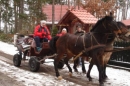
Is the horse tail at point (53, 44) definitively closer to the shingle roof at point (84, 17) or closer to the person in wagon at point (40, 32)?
the person in wagon at point (40, 32)

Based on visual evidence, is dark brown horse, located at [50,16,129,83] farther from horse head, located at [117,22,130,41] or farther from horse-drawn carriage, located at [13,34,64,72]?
horse-drawn carriage, located at [13,34,64,72]

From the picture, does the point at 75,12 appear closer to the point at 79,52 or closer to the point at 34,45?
the point at 34,45

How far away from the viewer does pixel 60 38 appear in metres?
8.95

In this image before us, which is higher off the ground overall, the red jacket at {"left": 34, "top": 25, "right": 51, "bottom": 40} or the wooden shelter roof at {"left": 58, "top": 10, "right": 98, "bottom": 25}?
the wooden shelter roof at {"left": 58, "top": 10, "right": 98, "bottom": 25}

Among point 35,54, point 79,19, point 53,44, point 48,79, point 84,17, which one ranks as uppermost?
point 84,17

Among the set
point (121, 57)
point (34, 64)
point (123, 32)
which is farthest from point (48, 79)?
point (121, 57)

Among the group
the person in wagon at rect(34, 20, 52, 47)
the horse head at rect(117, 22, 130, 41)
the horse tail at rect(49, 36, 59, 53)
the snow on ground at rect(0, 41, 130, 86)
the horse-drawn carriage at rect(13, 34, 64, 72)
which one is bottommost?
the snow on ground at rect(0, 41, 130, 86)

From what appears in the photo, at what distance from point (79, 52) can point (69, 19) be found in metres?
6.93

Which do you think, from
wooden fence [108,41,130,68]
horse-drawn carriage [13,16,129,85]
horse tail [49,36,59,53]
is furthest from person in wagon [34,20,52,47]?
wooden fence [108,41,130,68]

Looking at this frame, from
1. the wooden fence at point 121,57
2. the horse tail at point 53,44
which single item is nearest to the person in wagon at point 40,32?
the horse tail at point 53,44

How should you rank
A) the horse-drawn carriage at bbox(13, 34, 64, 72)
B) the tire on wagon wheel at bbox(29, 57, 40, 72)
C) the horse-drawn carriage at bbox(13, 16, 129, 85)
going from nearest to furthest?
1. the horse-drawn carriage at bbox(13, 16, 129, 85)
2. the tire on wagon wheel at bbox(29, 57, 40, 72)
3. the horse-drawn carriage at bbox(13, 34, 64, 72)

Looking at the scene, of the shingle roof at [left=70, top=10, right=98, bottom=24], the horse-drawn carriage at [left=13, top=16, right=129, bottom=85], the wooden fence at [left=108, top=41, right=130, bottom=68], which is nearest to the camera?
the horse-drawn carriage at [left=13, top=16, right=129, bottom=85]

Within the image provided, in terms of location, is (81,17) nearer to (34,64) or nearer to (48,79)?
(34,64)

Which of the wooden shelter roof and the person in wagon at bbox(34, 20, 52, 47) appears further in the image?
the wooden shelter roof
